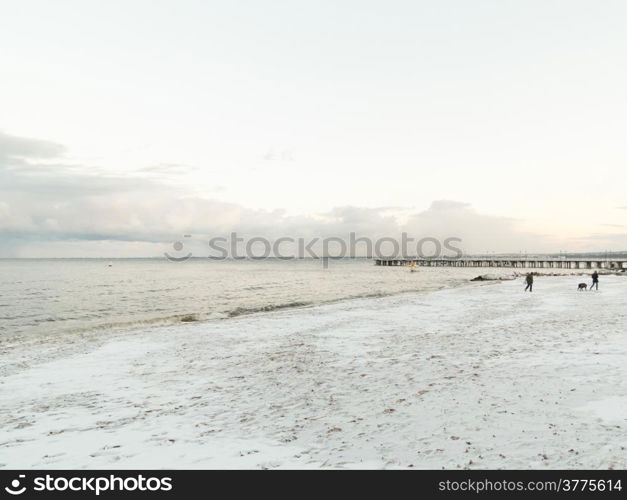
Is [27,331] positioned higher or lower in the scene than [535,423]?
lower

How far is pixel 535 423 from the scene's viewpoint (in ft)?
22.6

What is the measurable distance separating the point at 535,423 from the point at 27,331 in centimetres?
2742

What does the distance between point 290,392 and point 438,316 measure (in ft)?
47.3

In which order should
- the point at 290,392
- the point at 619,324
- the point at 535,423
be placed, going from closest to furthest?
the point at 535,423, the point at 290,392, the point at 619,324

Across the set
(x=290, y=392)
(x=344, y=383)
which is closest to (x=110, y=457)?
(x=290, y=392)

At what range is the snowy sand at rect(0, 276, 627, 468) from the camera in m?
6.22

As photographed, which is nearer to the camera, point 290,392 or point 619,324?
point 290,392

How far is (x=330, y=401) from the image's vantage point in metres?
8.75

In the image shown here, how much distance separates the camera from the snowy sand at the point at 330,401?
622cm

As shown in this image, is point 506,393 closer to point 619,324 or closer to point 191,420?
point 191,420

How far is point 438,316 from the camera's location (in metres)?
22.0

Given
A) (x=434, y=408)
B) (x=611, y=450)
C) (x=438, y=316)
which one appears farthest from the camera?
(x=438, y=316)
